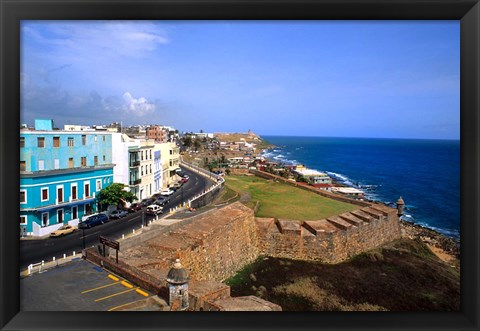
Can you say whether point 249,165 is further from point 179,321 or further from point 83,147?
point 179,321

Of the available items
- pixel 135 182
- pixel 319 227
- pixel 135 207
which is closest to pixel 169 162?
pixel 135 182

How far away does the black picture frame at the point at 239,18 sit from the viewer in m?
3.39

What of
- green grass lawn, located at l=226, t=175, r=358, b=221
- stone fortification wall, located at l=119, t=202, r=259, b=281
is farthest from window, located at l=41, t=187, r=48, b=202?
green grass lawn, located at l=226, t=175, r=358, b=221

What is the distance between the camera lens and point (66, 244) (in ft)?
22.3

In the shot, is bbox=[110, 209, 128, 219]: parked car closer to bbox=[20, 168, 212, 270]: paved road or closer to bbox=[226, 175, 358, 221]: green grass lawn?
bbox=[20, 168, 212, 270]: paved road

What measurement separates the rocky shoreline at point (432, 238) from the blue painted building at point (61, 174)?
901 cm

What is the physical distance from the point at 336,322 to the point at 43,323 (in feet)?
8.64

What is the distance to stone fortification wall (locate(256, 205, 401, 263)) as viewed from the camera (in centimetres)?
1055

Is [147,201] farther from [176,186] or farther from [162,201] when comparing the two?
→ [176,186]

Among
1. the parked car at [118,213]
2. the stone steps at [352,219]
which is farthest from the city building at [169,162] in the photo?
the stone steps at [352,219]

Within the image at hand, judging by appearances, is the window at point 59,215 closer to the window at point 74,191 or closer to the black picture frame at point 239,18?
the window at point 74,191

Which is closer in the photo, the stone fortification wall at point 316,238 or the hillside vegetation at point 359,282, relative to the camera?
the hillside vegetation at point 359,282

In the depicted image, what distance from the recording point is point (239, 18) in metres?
3.45
